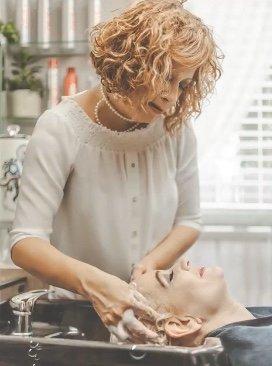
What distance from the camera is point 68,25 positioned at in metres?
2.76

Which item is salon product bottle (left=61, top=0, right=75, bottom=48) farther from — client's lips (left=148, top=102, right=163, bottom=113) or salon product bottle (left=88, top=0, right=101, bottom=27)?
client's lips (left=148, top=102, right=163, bottom=113)

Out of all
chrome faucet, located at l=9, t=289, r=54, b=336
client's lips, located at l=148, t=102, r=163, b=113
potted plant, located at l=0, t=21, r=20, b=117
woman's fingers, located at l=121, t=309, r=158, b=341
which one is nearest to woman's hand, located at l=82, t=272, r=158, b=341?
woman's fingers, located at l=121, t=309, r=158, b=341

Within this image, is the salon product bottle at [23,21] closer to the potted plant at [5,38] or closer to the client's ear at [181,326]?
the potted plant at [5,38]

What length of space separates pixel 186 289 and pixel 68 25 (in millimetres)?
1619

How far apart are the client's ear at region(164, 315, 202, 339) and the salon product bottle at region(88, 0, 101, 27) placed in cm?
167

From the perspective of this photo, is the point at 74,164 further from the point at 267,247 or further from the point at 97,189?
the point at 267,247

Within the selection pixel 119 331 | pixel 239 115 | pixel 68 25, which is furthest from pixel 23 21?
pixel 119 331

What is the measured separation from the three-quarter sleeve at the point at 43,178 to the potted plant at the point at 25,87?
121 cm

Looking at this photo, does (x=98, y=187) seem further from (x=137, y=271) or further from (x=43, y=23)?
(x=43, y=23)

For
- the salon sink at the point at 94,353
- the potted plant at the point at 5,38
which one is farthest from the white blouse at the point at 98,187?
the potted plant at the point at 5,38

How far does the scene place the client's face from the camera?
56.1 inches

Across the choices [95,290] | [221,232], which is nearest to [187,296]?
[95,290]

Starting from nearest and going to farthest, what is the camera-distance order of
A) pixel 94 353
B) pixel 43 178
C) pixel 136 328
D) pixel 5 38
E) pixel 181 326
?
pixel 94 353
pixel 136 328
pixel 181 326
pixel 43 178
pixel 5 38

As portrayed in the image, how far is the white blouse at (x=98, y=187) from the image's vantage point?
1510mm
